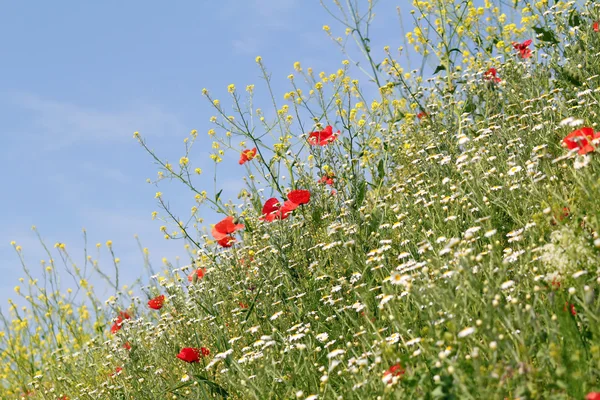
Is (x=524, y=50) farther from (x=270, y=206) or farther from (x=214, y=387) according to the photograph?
(x=214, y=387)

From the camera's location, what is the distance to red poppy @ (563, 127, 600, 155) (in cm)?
319

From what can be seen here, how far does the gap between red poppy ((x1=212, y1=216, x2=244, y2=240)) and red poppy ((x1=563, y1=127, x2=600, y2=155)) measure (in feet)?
7.29

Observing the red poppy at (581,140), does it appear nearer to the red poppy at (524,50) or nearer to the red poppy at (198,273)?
the red poppy at (198,273)

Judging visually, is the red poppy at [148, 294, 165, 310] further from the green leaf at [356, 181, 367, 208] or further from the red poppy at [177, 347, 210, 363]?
the green leaf at [356, 181, 367, 208]

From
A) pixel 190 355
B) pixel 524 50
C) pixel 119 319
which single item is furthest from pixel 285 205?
pixel 524 50

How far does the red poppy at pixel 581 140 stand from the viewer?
3191mm

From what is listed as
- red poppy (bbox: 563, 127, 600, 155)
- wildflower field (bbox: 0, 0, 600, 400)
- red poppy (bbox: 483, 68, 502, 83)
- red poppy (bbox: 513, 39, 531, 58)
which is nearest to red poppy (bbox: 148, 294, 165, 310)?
wildflower field (bbox: 0, 0, 600, 400)

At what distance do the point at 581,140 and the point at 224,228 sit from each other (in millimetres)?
2328

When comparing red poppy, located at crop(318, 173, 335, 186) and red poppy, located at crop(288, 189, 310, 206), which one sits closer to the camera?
red poppy, located at crop(288, 189, 310, 206)

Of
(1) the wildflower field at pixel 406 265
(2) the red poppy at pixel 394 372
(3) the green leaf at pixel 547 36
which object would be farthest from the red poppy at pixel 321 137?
(2) the red poppy at pixel 394 372

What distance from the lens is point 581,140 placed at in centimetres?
353

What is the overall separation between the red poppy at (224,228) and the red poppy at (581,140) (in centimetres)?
222

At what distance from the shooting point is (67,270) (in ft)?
20.8

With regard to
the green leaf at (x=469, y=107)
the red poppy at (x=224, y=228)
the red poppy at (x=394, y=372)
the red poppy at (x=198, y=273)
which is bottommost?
the red poppy at (x=394, y=372)
